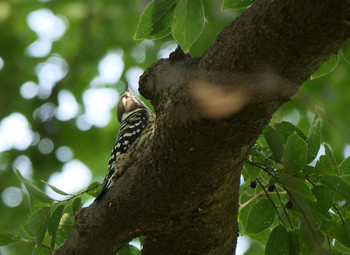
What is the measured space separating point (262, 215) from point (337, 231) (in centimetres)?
35

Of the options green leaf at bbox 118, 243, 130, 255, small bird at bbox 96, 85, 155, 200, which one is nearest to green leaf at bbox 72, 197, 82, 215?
green leaf at bbox 118, 243, 130, 255

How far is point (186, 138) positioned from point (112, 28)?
539 cm

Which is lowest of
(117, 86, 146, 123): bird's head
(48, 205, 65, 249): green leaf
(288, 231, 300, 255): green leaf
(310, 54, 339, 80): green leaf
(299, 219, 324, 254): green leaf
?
(117, 86, 146, 123): bird's head

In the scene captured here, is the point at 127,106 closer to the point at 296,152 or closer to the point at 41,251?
the point at 41,251

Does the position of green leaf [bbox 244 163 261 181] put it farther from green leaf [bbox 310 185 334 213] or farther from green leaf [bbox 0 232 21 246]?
green leaf [bbox 0 232 21 246]

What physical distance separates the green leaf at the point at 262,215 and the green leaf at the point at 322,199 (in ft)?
0.75

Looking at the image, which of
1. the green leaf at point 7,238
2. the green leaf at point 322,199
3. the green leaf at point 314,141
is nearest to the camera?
the green leaf at point 322,199

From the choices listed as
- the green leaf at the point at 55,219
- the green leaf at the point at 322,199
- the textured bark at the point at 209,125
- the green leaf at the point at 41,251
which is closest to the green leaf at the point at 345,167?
the green leaf at the point at 322,199

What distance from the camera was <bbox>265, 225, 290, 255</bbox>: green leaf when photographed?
2.44 m

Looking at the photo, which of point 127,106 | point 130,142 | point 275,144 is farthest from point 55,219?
point 127,106

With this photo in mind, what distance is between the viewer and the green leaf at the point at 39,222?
8.46ft

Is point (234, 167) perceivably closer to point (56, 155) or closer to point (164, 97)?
point (164, 97)

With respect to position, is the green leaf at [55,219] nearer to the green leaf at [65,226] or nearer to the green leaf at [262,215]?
the green leaf at [65,226]

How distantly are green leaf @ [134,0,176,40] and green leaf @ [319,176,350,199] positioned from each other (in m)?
0.96
